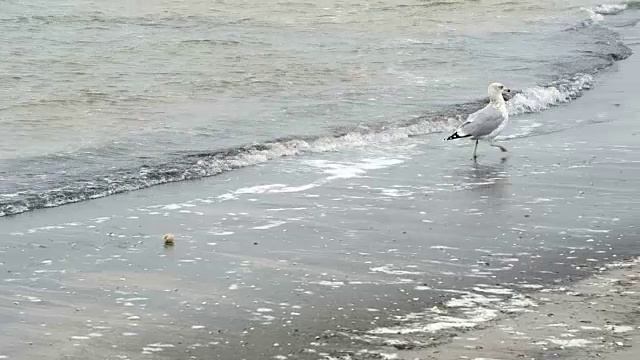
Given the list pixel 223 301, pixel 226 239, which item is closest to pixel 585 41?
pixel 226 239

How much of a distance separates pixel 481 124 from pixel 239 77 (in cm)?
599

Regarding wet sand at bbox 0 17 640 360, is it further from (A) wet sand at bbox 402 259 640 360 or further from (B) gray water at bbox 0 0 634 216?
(B) gray water at bbox 0 0 634 216

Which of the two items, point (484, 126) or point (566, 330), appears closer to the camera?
point (566, 330)

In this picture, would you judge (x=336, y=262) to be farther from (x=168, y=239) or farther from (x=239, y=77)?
(x=239, y=77)

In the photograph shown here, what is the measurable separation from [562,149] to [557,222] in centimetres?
340

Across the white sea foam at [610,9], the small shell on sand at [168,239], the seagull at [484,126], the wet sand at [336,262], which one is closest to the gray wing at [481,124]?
the seagull at [484,126]

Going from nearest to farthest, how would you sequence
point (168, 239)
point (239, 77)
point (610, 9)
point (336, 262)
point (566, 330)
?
point (566, 330), point (336, 262), point (168, 239), point (239, 77), point (610, 9)

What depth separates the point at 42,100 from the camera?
16094 millimetres

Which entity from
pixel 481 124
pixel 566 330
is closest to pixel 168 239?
pixel 566 330

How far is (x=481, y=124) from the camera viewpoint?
42.1 ft

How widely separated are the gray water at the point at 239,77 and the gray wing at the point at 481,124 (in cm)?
116

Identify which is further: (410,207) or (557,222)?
(410,207)

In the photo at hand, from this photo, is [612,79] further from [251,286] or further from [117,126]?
[251,286]

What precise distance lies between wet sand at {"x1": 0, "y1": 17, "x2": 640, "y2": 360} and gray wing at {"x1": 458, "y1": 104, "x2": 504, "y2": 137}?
0.51m
